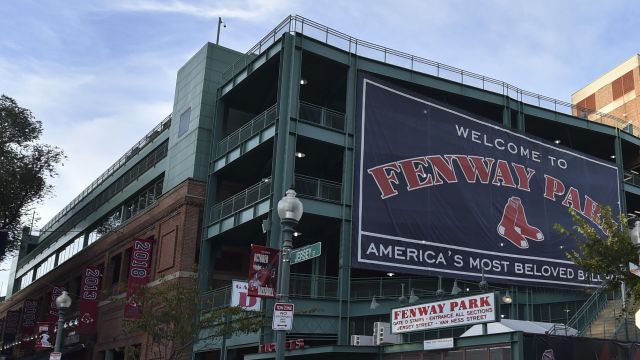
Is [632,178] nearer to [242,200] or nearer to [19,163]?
[242,200]

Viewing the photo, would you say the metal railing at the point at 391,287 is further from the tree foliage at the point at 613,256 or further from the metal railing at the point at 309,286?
the tree foliage at the point at 613,256

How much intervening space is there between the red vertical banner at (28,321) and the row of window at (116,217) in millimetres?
4242

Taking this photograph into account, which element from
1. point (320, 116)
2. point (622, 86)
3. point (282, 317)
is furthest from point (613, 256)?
point (622, 86)

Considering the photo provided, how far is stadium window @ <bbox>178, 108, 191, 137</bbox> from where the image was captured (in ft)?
122

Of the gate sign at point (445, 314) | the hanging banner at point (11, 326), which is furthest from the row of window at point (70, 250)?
the gate sign at point (445, 314)

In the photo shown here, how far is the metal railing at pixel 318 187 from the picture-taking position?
97.2ft

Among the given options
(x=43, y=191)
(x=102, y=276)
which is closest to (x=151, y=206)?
(x=102, y=276)

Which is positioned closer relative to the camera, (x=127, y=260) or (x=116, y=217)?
(x=127, y=260)

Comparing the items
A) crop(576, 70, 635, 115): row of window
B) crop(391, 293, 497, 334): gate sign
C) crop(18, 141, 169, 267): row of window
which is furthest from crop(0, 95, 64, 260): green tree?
crop(576, 70, 635, 115): row of window

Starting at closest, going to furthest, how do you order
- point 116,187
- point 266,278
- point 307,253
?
point 307,253, point 266,278, point 116,187

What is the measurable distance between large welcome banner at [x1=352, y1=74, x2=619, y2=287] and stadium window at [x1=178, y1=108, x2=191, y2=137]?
10.8 metres

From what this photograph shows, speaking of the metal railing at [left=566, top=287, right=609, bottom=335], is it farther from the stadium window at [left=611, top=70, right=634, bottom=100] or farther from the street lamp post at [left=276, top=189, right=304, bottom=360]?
the stadium window at [left=611, top=70, right=634, bottom=100]

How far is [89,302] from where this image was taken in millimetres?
41594

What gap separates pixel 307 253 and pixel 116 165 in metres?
39.8
